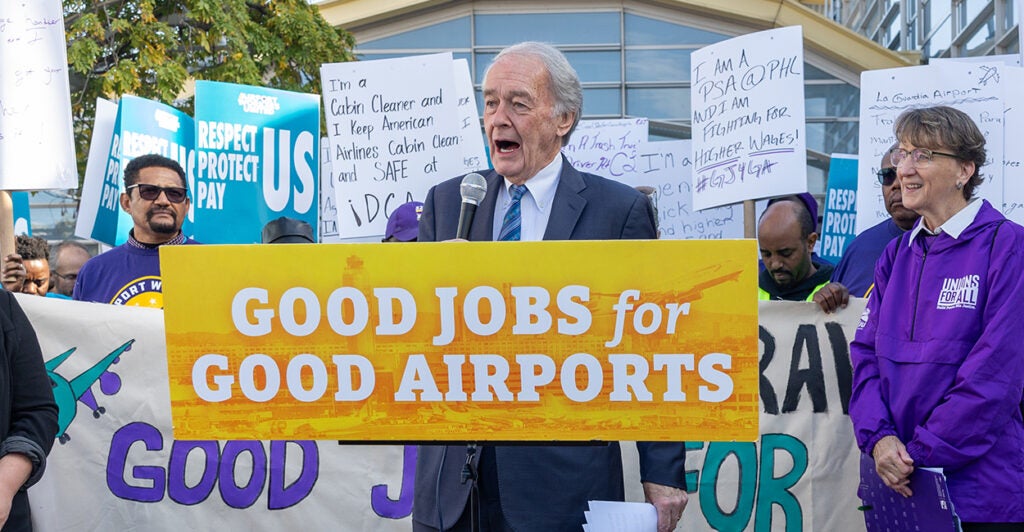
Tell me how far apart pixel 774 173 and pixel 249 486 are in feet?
9.77

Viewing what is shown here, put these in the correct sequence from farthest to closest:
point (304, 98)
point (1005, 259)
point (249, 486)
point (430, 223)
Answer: point (304, 98) → point (249, 486) → point (1005, 259) → point (430, 223)

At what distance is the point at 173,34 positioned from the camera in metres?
13.8

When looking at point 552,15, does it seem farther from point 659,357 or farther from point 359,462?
point 659,357

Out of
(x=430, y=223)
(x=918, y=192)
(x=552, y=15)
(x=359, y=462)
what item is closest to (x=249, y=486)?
(x=359, y=462)

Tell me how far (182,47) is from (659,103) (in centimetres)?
788

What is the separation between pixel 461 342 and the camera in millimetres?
1935

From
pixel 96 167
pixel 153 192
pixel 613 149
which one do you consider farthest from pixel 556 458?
pixel 613 149

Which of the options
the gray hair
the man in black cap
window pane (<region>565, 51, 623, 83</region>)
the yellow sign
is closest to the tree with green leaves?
window pane (<region>565, 51, 623, 83</region>)

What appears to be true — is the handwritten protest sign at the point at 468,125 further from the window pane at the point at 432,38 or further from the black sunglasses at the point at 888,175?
the window pane at the point at 432,38

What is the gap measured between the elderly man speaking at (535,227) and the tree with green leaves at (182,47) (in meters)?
11.3

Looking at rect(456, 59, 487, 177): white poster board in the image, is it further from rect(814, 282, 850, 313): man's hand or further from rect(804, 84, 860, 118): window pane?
rect(804, 84, 860, 118): window pane

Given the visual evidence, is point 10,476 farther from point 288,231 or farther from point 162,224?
point 162,224

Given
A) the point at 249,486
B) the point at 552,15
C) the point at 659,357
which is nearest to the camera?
the point at 659,357

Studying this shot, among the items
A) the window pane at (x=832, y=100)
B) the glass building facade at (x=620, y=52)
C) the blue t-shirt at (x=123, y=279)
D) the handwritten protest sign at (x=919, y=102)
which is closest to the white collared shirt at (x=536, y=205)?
the blue t-shirt at (x=123, y=279)
